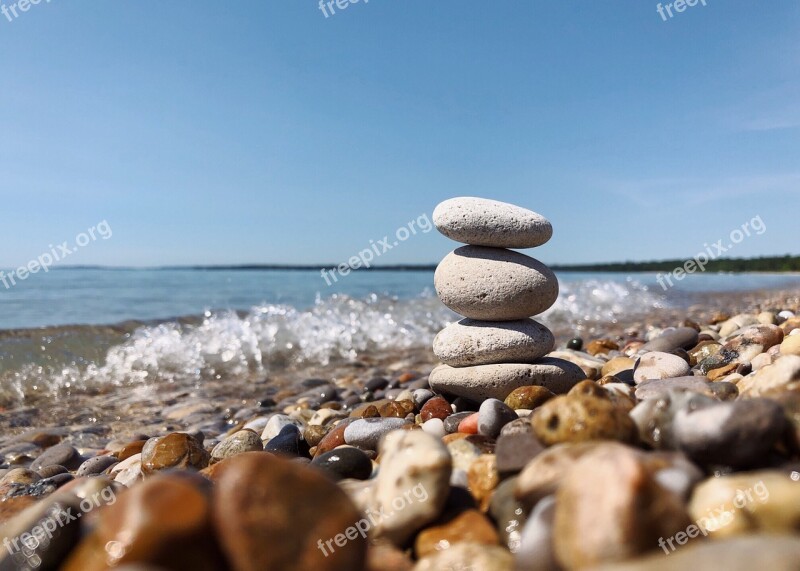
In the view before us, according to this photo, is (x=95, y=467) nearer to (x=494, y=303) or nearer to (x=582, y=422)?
(x=494, y=303)

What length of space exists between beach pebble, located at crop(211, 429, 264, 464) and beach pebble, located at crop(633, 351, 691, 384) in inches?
132

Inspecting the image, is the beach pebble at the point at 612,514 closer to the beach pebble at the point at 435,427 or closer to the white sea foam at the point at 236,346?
the beach pebble at the point at 435,427

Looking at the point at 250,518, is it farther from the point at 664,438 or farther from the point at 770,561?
the point at 664,438

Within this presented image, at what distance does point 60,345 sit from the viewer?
37.0ft

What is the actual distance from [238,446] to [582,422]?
308cm

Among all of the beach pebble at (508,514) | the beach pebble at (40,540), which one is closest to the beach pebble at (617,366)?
the beach pebble at (508,514)

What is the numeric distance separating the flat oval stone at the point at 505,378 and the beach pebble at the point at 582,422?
2094 mm

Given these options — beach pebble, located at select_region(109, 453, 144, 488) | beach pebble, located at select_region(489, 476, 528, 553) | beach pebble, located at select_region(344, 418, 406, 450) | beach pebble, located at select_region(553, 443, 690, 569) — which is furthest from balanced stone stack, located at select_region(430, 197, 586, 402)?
beach pebble, located at select_region(553, 443, 690, 569)

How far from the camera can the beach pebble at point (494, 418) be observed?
339 cm

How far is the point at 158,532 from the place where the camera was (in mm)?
1716

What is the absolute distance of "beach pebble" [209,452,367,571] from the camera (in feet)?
5.58

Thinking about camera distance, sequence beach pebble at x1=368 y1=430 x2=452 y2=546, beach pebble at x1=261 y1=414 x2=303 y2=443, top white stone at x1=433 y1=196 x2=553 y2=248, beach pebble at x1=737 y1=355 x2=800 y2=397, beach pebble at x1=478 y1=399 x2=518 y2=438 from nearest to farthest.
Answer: beach pebble at x1=368 y1=430 x2=452 y2=546 < beach pebble at x1=737 y1=355 x2=800 y2=397 < beach pebble at x1=478 y1=399 x2=518 y2=438 < top white stone at x1=433 y1=196 x2=553 y2=248 < beach pebble at x1=261 y1=414 x2=303 y2=443

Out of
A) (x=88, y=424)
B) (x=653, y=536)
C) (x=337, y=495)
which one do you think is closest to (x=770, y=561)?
(x=653, y=536)

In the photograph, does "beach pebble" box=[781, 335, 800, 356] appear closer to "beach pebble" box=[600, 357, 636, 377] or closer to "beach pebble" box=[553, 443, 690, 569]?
"beach pebble" box=[600, 357, 636, 377]
